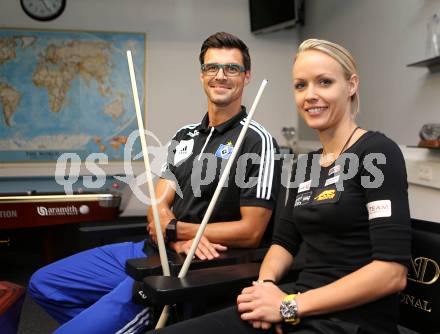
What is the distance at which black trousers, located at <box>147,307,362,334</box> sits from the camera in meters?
0.94

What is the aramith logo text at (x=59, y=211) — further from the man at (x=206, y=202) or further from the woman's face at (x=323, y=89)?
the woman's face at (x=323, y=89)

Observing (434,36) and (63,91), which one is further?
(63,91)

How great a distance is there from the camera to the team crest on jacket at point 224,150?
1.60 metres

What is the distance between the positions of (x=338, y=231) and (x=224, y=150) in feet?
2.29

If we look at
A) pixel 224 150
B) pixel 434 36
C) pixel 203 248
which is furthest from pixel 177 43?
pixel 203 248

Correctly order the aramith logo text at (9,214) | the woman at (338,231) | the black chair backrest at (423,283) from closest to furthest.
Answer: the woman at (338,231), the black chair backrest at (423,283), the aramith logo text at (9,214)

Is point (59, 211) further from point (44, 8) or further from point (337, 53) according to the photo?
point (44, 8)

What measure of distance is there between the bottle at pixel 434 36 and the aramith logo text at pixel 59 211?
7.55ft

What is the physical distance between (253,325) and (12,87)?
3.67 meters

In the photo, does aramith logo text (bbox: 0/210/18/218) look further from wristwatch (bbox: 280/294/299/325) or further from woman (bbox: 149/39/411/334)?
wristwatch (bbox: 280/294/299/325)

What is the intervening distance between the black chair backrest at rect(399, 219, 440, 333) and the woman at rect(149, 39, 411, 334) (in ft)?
0.41

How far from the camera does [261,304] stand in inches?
40.2

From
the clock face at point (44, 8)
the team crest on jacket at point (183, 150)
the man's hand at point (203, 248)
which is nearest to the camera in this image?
the man's hand at point (203, 248)

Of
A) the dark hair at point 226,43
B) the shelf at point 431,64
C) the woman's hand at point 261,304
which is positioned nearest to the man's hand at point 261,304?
the woman's hand at point 261,304
